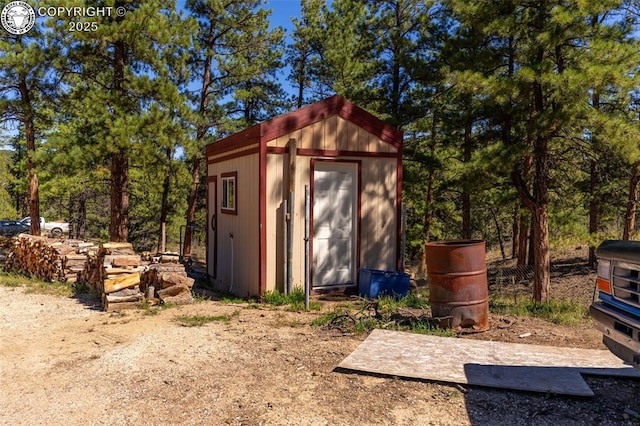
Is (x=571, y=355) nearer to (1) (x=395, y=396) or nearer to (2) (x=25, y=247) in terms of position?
(1) (x=395, y=396)

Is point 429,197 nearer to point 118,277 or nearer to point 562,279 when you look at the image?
point 562,279

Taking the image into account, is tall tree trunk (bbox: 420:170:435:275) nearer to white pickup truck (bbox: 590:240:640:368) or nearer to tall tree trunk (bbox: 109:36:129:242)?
tall tree trunk (bbox: 109:36:129:242)

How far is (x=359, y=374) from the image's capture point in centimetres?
452

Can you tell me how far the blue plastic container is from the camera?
8.24 m

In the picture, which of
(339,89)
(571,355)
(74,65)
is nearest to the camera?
(571,355)

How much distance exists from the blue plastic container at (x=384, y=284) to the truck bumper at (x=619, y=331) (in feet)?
15.0

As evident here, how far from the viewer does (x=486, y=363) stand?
4695 mm

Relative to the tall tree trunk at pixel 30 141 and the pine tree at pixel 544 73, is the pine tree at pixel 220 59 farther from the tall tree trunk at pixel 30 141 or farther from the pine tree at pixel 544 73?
the pine tree at pixel 544 73

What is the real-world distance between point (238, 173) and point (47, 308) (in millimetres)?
3934

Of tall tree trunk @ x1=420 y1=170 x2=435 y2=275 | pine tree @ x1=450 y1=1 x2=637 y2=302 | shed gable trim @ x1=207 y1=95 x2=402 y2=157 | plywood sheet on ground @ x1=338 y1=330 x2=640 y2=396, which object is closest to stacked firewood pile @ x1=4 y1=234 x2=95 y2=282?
shed gable trim @ x1=207 y1=95 x2=402 y2=157

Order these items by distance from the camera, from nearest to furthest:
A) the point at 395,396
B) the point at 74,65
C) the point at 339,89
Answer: the point at 395,396 < the point at 74,65 < the point at 339,89

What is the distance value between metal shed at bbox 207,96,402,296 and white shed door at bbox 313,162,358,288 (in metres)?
0.02

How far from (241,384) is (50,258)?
8.63m

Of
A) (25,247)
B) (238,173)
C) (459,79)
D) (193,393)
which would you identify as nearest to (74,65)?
(25,247)
